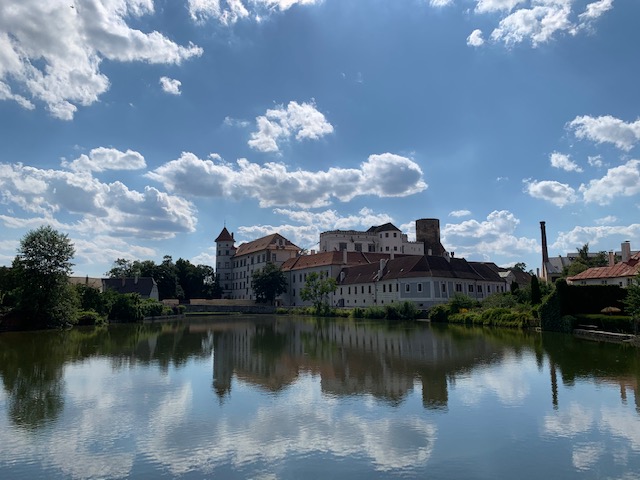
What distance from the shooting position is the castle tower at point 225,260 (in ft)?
383

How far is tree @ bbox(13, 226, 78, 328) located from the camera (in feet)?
140

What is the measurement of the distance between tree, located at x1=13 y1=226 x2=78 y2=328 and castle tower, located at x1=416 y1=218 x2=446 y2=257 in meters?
64.4

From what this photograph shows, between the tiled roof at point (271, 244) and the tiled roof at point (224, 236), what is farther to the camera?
the tiled roof at point (224, 236)

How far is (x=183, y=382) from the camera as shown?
1477 centimetres

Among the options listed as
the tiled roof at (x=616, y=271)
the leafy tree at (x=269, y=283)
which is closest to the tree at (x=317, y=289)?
the leafy tree at (x=269, y=283)

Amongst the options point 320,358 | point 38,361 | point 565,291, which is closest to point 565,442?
point 320,358

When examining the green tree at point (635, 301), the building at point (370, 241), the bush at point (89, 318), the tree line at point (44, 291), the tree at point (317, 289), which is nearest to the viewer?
the green tree at point (635, 301)

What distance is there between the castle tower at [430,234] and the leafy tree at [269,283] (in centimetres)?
2682

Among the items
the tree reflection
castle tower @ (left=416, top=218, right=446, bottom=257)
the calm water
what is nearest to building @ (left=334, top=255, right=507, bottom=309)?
castle tower @ (left=416, top=218, right=446, bottom=257)

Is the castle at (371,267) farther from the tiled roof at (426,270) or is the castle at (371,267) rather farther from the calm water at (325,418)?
the calm water at (325,418)

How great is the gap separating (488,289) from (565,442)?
6058cm

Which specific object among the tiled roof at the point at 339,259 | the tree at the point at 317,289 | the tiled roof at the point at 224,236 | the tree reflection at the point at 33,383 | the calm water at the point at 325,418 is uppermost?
the tiled roof at the point at 224,236

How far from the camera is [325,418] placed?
33.6ft

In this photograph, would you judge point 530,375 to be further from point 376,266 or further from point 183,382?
point 376,266
